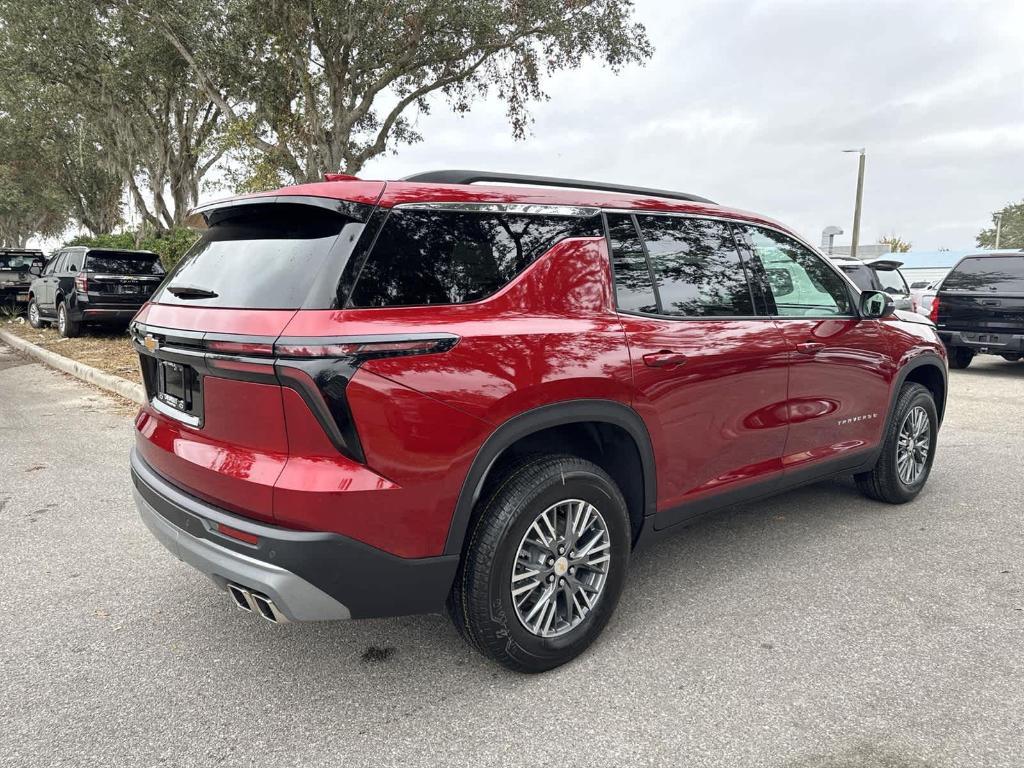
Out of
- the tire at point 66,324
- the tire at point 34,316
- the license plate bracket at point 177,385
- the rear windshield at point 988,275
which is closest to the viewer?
the license plate bracket at point 177,385

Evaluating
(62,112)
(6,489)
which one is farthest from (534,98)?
(62,112)

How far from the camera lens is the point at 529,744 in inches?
90.7

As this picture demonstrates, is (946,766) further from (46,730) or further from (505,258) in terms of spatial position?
(46,730)

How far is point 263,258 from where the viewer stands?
8.15 feet

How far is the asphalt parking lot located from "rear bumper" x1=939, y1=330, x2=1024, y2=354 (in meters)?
6.90

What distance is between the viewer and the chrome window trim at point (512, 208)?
2.43 meters

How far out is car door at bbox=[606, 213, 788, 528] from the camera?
292 cm

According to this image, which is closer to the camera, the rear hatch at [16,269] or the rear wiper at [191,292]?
the rear wiper at [191,292]

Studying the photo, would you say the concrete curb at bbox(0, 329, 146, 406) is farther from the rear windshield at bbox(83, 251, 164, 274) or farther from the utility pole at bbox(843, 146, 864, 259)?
the utility pole at bbox(843, 146, 864, 259)

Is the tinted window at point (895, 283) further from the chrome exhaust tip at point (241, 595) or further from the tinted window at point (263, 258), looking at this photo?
the chrome exhaust tip at point (241, 595)

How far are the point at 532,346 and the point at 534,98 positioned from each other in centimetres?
1376

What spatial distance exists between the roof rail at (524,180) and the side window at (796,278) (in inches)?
18.1

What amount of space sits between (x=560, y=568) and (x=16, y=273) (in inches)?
751

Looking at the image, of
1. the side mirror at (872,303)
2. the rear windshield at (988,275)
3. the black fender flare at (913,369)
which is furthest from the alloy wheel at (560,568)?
the rear windshield at (988,275)
